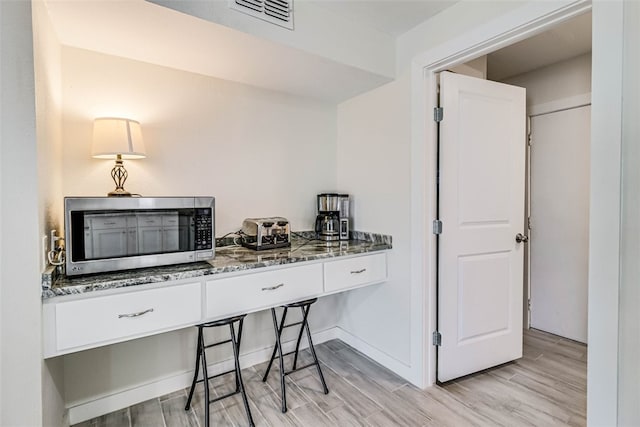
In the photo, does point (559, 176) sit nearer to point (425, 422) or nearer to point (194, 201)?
point (425, 422)

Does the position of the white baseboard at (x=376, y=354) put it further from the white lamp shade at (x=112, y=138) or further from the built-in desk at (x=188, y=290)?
the white lamp shade at (x=112, y=138)

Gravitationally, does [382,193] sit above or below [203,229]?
above

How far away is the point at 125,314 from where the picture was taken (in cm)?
144

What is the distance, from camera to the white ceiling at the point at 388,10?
188 cm

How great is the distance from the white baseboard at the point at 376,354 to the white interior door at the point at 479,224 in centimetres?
23

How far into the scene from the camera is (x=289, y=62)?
6.51 ft

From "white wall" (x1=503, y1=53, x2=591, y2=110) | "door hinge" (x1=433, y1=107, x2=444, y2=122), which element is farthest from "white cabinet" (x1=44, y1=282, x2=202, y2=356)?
"white wall" (x1=503, y1=53, x2=591, y2=110)

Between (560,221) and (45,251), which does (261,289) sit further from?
(560,221)

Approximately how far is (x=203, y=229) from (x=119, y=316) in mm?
555
